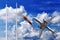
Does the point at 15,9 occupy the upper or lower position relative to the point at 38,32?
upper

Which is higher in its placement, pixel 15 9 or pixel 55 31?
pixel 15 9

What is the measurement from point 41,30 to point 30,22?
1.11 ft

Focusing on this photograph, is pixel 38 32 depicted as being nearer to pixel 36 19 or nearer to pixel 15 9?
pixel 36 19

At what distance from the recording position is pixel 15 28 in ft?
16.9

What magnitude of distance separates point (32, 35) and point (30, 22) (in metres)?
0.33

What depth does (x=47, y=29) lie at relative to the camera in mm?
5320

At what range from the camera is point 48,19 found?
5355 mm

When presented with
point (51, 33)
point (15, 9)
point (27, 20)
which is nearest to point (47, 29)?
point (51, 33)

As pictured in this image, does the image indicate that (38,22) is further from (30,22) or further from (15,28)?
(15,28)

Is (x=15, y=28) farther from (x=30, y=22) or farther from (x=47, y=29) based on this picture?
(x=47, y=29)

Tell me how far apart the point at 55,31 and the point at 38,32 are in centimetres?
42

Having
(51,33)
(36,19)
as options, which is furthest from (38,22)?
(51,33)

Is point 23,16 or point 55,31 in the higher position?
point 23,16

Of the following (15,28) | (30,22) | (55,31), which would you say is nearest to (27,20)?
(30,22)
